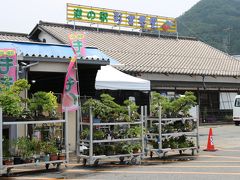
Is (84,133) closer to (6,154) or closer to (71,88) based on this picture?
(71,88)

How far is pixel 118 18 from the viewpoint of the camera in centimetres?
3206

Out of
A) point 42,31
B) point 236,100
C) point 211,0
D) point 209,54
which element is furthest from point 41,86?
point 211,0

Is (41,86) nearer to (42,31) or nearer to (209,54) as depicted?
(42,31)

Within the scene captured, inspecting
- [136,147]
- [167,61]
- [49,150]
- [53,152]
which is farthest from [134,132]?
[167,61]

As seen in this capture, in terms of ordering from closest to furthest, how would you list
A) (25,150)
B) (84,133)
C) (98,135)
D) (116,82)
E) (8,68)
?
(25,150) → (98,135) → (84,133) → (8,68) → (116,82)

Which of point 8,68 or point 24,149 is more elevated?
point 8,68

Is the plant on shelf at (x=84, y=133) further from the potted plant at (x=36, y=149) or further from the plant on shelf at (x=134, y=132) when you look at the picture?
the potted plant at (x=36, y=149)

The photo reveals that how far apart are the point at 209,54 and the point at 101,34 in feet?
32.1

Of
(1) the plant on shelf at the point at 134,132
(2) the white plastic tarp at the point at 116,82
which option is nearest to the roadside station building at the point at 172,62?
(2) the white plastic tarp at the point at 116,82

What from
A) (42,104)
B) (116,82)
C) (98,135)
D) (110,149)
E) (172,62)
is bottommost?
(110,149)

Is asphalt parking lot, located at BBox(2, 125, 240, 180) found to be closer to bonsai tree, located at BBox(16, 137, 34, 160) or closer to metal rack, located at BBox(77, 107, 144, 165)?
metal rack, located at BBox(77, 107, 144, 165)

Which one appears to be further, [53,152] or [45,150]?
[53,152]

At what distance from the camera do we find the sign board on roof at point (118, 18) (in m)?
30.3

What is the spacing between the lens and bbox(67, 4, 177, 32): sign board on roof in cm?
3028
